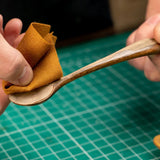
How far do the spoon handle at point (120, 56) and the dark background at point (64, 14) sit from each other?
561 millimetres

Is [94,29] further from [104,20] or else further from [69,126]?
[69,126]

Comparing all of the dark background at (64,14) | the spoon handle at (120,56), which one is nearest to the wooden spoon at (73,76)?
the spoon handle at (120,56)

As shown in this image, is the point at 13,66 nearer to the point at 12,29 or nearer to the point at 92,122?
the point at 12,29

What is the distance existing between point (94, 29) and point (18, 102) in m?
0.75

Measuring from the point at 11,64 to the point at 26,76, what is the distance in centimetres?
4

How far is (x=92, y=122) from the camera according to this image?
88cm

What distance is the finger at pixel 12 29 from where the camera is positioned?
73 cm

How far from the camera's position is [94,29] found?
52.3 inches

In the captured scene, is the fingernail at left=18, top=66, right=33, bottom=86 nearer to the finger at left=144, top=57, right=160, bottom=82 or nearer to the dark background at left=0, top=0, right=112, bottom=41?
the finger at left=144, top=57, right=160, bottom=82

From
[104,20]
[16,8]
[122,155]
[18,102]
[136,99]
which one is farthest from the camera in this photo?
[104,20]

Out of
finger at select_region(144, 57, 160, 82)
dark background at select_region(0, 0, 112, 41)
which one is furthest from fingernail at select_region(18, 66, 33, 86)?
dark background at select_region(0, 0, 112, 41)

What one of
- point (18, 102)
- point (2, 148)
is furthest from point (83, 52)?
point (18, 102)

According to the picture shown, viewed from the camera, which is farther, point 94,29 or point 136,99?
point 94,29

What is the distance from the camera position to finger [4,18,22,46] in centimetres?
73
